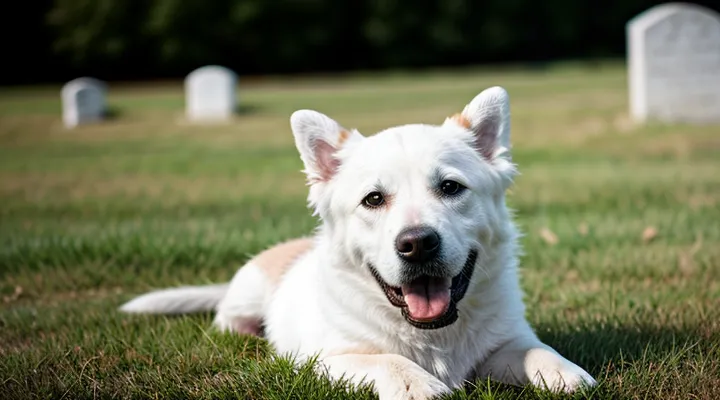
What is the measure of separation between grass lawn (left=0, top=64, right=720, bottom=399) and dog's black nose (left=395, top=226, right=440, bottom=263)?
1.96 feet

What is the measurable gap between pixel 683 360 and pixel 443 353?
1105 millimetres

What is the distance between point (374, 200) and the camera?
143 inches

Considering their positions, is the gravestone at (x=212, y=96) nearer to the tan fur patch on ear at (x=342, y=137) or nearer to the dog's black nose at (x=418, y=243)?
the tan fur patch on ear at (x=342, y=137)

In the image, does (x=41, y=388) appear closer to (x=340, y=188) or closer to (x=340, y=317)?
(x=340, y=317)

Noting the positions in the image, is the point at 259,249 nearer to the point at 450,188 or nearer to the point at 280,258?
the point at 280,258

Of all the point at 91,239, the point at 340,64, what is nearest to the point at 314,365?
the point at 91,239

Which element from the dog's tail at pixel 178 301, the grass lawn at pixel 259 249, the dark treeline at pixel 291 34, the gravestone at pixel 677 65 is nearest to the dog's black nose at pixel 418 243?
the grass lawn at pixel 259 249

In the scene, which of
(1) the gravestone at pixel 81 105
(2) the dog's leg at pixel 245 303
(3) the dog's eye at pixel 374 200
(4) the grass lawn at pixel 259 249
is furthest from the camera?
(1) the gravestone at pixel 81 105

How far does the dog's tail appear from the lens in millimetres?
5133

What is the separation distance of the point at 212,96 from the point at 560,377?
1985 centimetres

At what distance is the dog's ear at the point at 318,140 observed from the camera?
393 cm

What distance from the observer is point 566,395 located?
3.28m

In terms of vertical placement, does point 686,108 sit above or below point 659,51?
below

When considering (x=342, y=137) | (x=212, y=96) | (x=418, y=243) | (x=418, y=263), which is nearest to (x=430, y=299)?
(x=418, y=263)
